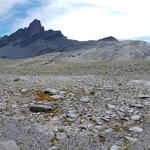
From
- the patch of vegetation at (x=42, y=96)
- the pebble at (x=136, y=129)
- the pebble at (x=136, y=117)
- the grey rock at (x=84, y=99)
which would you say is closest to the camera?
the pebble at (x=136, y=129)

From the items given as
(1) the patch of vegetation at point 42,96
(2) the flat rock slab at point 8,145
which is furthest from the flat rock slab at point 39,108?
(2) the flat rock slab at point 8,145

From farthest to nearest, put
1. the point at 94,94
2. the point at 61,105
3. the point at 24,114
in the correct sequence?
the point at 94,94 → the point at 61,105 → the point at 24,114

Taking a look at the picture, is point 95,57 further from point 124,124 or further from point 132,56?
point 124,124

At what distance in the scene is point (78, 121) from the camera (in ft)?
35.5

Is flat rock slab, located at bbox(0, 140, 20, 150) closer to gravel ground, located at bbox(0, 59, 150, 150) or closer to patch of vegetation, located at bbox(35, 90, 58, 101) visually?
gravel ground, located at bbox(0, 59, 150, 150)

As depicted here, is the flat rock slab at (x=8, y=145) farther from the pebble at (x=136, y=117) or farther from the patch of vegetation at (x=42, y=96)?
the pebble at (x=136, y=117)

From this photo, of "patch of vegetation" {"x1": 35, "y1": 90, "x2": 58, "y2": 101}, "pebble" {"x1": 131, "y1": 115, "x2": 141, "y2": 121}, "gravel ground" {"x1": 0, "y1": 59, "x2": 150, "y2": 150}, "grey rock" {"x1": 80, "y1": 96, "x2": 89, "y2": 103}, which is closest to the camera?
"gravel ground" {"x1": 0, "y1": 59, "x2": 150, "y2": 150}

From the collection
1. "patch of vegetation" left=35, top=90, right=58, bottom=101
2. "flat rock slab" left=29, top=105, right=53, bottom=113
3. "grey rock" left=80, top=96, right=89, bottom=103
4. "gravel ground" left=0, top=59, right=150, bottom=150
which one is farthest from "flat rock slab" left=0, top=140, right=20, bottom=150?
"grey rock" left=80, top=96, right=89, bottom=103

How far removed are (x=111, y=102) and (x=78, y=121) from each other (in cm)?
428

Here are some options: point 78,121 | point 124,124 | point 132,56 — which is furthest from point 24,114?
point 132,56

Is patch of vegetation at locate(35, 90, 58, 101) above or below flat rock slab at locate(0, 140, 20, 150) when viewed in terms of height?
above

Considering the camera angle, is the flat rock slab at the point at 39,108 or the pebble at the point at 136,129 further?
the flat rock slab at the point at 39,108

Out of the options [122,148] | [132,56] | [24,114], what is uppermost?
[132,56]

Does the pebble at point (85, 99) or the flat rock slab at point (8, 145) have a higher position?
the pebble at point (85, 99)
